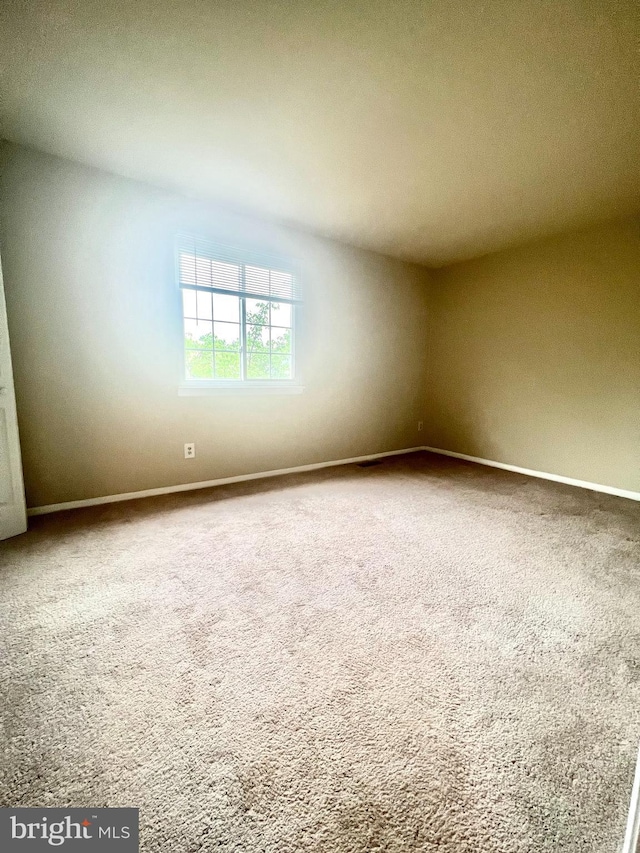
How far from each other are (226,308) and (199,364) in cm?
60

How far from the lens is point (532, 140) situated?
78.6 inches

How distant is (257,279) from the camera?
10.7 feet

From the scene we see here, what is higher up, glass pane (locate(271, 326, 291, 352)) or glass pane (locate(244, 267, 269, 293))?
glass pane (locate(244, 267, 269, 293))

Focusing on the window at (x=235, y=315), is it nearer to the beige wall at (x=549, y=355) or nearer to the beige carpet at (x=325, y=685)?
the beige carpet at (x=325, y=685)

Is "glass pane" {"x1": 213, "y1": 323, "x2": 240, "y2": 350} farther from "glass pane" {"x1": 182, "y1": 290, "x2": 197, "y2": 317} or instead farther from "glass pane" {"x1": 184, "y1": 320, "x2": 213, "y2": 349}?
"glass pane" {"x1": 182, "y1": 290, "x2": 197, "y2": 317}

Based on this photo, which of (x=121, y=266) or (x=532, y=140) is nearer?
(x=532, y=140)

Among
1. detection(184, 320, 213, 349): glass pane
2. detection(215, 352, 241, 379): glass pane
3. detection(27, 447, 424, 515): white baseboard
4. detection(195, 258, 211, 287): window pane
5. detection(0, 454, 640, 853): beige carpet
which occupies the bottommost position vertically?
detection(0, 454, 640, 853): beige carpet

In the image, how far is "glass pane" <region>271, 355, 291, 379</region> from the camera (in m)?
3.51

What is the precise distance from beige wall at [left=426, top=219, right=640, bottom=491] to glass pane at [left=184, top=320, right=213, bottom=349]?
3.16 metres

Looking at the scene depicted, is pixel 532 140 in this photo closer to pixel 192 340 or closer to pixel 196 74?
pixel 196 74

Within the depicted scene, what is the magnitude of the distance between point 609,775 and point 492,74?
2.74m

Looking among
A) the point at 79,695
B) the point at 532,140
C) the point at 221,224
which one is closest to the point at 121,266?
the point at 221,224

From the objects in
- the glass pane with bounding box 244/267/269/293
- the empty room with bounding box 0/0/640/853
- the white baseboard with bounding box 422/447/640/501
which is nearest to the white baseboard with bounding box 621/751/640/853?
the empty room with bounding box 0/0/640/853

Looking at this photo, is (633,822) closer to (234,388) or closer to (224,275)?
(234,388)
